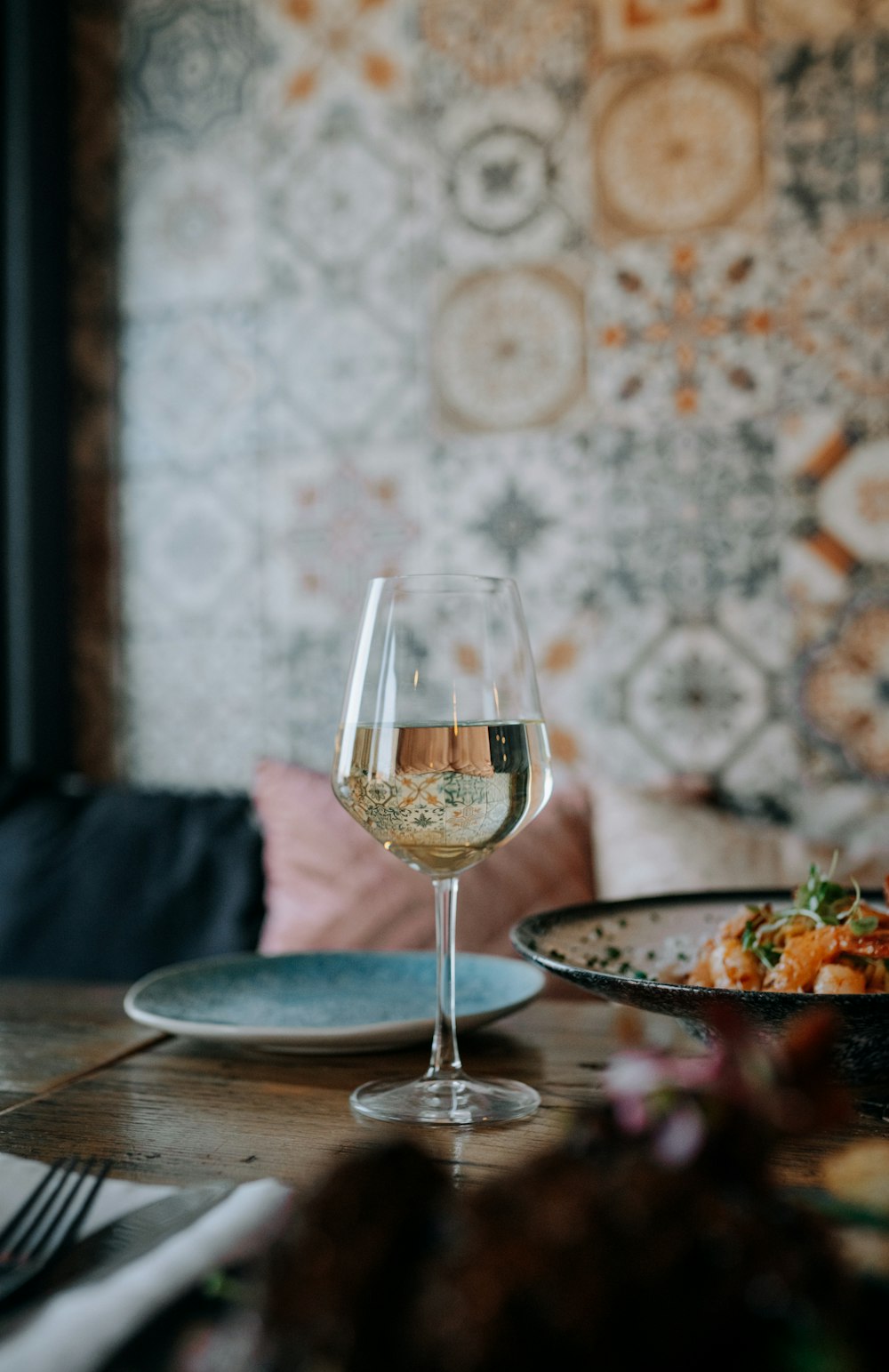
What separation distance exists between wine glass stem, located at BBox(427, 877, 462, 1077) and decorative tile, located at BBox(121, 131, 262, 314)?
1930 millimetres

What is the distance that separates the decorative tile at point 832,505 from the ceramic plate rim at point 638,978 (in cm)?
106

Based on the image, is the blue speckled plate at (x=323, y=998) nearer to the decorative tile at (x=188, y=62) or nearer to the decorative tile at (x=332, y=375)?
the decorative tile at (x=332, y=375)

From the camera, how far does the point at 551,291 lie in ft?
7.19

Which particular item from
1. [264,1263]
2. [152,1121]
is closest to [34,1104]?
[152,1121]

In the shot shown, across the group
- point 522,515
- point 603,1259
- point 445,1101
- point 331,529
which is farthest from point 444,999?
point 331,529

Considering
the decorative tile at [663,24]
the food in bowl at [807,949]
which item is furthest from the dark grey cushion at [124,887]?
the decorative tile at [663,24]

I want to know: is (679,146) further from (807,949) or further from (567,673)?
(807,949)

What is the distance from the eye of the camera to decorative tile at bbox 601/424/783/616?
2066mm

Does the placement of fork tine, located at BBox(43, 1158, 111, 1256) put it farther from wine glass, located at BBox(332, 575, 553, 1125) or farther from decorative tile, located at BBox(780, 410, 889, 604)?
decorative tile, located at BBox(780, 410, 889, 604)

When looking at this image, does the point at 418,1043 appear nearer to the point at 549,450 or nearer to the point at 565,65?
the point at 549,450

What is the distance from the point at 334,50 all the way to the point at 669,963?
2096 mm

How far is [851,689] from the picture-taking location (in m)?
2.01

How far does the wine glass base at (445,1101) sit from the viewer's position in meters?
0.67

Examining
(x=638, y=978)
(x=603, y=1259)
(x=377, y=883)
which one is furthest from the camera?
(x=377, y=883)
